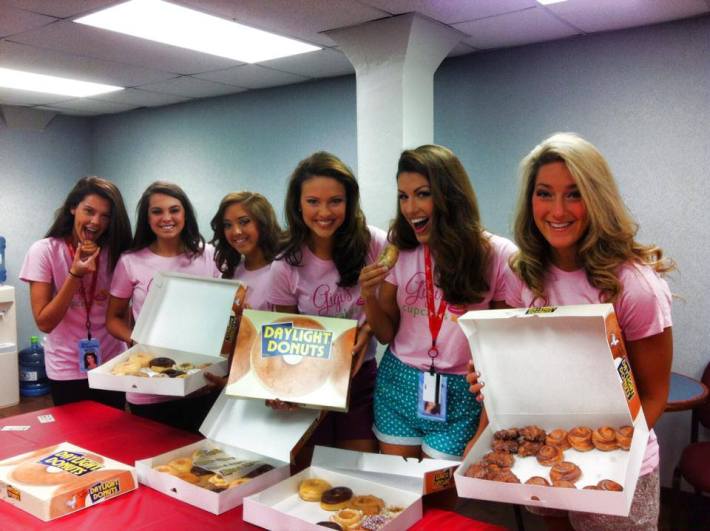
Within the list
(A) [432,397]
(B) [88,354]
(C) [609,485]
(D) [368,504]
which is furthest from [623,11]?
(B) [88,354]

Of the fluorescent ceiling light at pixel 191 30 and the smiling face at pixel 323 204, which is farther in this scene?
the fluorescent ceiling light at pixel 191 30

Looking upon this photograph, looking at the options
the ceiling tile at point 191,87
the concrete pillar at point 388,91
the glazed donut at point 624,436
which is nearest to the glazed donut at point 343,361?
the glazed donut at point 624,436

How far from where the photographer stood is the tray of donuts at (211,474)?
166 centimetres

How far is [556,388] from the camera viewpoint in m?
1.60

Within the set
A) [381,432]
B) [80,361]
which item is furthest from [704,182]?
[80,361]

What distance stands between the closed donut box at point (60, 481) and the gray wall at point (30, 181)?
213 inches

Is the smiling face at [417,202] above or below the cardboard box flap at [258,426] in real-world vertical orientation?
above

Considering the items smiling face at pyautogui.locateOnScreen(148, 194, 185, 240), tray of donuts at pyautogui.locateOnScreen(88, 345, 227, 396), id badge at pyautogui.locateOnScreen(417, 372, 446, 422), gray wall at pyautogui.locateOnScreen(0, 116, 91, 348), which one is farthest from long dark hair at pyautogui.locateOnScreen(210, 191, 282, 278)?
gray wall at pyautogui.locateOnScreen(0, 116, 91, 348)

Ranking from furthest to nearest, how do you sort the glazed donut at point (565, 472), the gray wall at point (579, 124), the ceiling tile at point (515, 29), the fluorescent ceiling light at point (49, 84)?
the fluorescent ceiling light at point (49, 84) < the gray wall at point (579, 124) < the ceiling tile at point (515, 29) < the glazed donut at point (565, 472)

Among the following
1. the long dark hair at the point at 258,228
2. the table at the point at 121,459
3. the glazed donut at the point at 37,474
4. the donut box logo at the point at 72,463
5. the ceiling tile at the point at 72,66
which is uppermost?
the ceiling tile at the point at 72,66

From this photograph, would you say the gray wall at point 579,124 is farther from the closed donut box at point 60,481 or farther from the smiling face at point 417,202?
the closed donut box at point 60,481

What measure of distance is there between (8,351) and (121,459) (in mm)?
4593

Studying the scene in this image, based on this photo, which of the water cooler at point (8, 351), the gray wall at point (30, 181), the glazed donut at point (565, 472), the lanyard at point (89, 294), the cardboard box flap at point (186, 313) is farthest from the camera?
the gray wall at point (30, 181)

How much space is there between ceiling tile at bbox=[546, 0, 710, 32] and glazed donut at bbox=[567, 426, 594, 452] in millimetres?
2452
